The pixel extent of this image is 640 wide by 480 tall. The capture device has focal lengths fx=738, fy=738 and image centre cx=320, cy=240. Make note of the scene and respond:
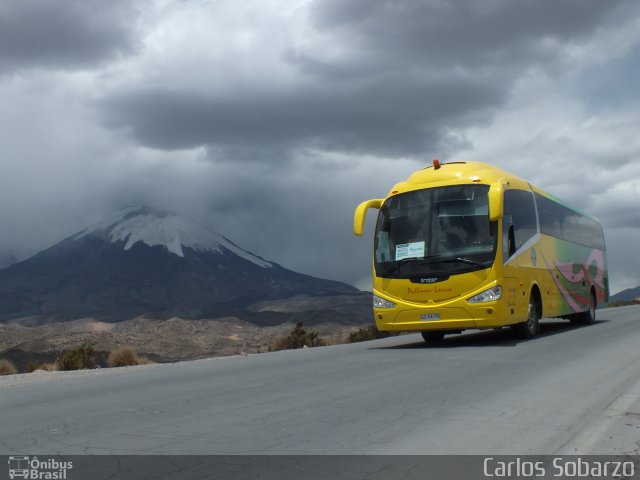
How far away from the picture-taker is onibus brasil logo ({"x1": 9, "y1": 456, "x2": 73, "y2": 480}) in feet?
17.0

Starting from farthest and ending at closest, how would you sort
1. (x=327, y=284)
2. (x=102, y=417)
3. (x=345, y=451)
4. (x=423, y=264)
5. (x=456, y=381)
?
(x=327, y=284) → (x=423, y=264) → (x=456, y=381) → (x=102, y=417) → (x=345, y=451)

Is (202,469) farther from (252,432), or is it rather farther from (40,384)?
(40,384)

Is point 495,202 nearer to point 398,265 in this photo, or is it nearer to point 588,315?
point 398,265

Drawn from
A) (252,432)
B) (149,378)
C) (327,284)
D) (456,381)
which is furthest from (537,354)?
(327,284)

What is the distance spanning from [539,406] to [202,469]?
418cm

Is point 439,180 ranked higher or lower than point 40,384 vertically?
higher

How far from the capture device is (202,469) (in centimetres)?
532

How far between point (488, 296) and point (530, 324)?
340cm

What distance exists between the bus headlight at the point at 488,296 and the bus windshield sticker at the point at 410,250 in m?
1.42

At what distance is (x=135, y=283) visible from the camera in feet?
516

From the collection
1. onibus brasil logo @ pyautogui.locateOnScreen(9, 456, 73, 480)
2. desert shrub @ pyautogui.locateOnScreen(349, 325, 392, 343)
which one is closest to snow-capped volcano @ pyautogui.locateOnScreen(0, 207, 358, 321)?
desert shrub @ pyautogui.locateOnScreen(349, 325, 392, 343)

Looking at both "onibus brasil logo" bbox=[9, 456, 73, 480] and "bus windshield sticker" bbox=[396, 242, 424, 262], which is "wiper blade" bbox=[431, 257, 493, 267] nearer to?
"bus windshield sticker" bbox=[396, 242, 424, 262]

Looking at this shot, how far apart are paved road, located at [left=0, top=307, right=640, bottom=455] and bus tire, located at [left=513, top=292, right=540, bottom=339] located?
3436 mm

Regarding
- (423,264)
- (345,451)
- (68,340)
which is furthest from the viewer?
(68,340)
